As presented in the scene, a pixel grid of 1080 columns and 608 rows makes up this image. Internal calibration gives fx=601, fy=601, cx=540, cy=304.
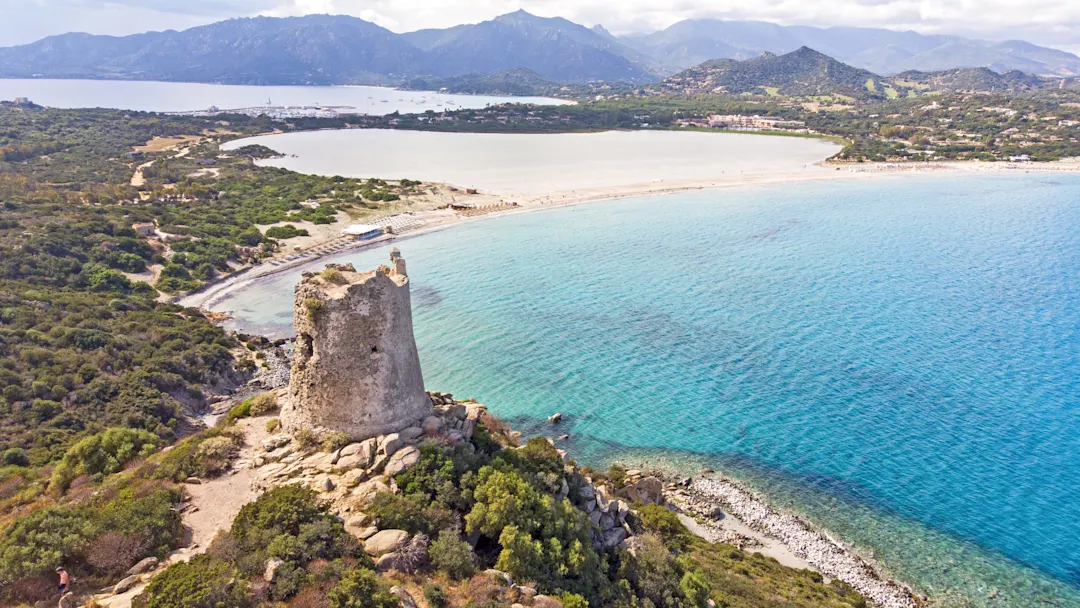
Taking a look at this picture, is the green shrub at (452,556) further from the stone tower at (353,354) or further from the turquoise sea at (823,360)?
the turquoise sea at (823,360)

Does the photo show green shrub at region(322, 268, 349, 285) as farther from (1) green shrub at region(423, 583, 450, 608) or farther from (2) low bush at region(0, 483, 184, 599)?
(1) green shrub at region(423, 583, 450, 608)

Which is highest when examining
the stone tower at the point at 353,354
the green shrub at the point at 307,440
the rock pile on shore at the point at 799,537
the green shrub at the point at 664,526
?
the stone tower at the point at 353,354

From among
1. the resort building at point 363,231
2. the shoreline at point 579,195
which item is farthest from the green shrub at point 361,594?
the resort building at point 363,231

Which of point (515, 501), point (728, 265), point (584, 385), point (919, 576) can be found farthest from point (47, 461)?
point (728, 265)

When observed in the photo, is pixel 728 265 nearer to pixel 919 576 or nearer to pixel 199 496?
pixel 919 576

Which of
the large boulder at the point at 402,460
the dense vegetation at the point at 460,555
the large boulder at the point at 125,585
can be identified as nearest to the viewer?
the dense vegetation at the point at 460,555

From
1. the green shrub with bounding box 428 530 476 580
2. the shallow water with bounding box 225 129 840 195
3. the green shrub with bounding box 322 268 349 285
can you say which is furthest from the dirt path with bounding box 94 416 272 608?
the shallow water with bounding box 225 129 840 195
